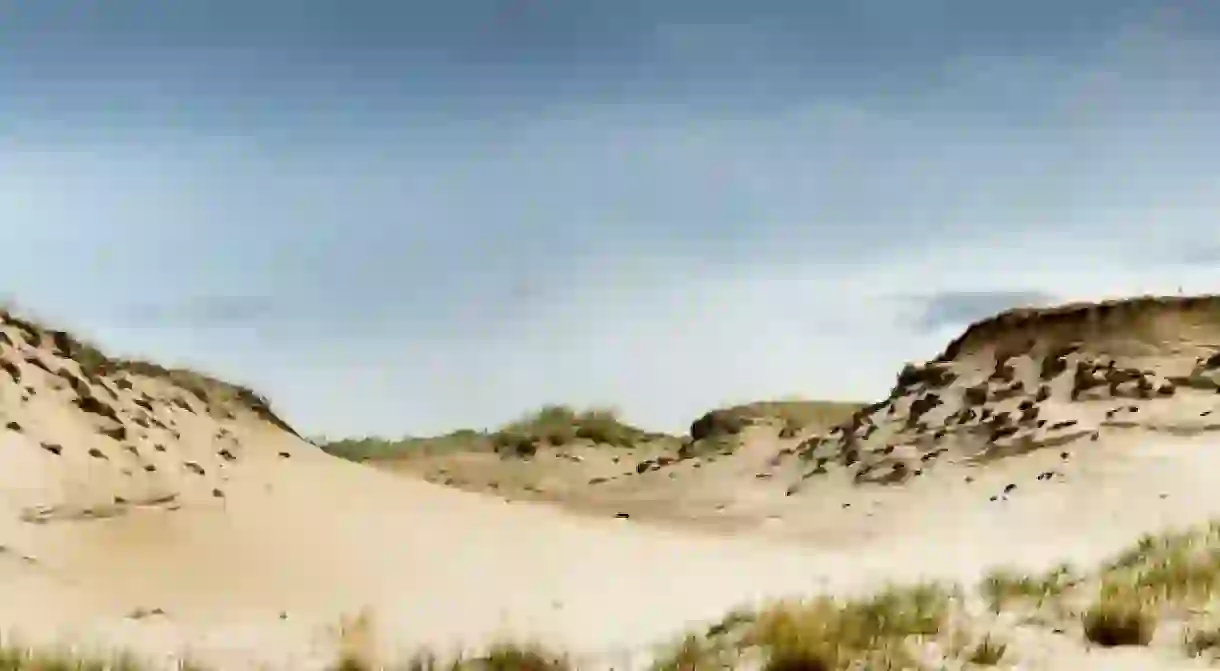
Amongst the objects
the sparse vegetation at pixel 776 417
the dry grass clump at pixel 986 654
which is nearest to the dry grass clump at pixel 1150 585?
the dry grass clump at pixel 986 654

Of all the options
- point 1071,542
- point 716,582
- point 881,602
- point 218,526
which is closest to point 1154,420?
point 1071,542

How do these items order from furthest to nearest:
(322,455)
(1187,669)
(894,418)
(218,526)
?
(894,418) < (322,455) < (218,526) < (1187,669)

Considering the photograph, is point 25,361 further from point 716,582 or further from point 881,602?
point 881,602

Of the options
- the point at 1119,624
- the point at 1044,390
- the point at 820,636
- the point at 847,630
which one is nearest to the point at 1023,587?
the point at 1119,624

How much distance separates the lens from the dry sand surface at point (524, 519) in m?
6.70

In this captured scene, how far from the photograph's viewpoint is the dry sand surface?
6695mm

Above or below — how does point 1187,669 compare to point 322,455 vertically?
below

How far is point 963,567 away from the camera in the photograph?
29.4 feet

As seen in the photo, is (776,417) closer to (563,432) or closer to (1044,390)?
(563,432)

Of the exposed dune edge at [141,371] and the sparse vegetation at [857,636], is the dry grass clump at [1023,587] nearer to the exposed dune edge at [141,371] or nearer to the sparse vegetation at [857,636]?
the sparse vegetation at [857,636]

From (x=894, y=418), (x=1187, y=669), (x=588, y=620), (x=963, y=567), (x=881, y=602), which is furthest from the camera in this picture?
(x=894, y=418)

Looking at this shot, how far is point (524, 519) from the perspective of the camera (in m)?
10.1

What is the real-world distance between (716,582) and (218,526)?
3492 millimetres

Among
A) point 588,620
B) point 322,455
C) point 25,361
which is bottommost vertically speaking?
point 588,620
